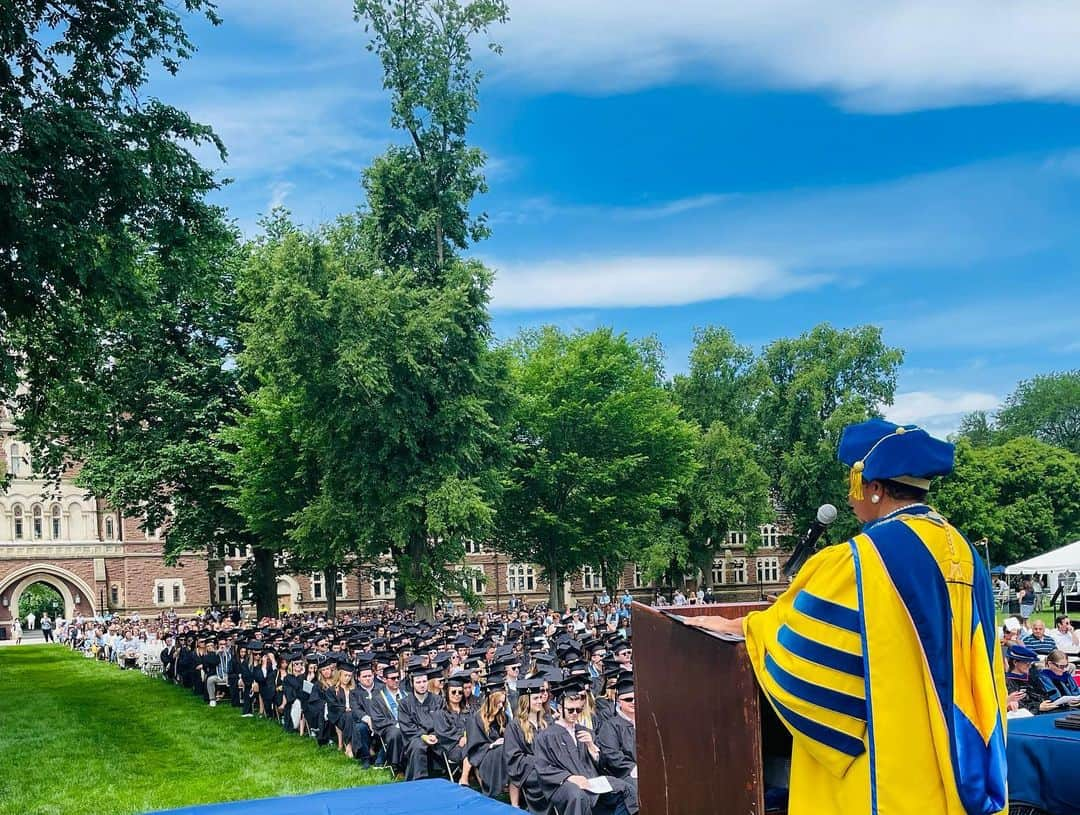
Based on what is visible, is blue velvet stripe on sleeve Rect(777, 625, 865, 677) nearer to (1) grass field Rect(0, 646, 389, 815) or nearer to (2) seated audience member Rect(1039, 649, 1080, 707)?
(1) grass field Rect(0, 646, 389, 815)

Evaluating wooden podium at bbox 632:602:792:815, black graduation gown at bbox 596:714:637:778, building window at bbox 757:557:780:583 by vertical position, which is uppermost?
wooden podium at bbox 632:602:792:815

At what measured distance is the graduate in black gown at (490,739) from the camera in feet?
29.9

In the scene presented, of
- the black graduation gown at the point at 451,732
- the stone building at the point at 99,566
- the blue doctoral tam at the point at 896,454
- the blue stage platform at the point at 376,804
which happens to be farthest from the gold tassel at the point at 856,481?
the stone building at the point at 99,566

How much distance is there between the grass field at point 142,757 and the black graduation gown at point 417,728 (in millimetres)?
531

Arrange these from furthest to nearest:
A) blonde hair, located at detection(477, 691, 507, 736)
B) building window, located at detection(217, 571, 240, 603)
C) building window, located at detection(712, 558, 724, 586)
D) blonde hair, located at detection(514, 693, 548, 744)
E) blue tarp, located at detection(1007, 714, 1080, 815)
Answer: building window, located at detection(712, 558, 724, 586)
building window, located at detection(217, 571, 240, 603)
blonde hair, located at detection(477, 691, 507, 736)
blonde hair, located at detection(514, 693, 548, 744)
blue tarp, located at detection(1007, 714, 1080, 815)

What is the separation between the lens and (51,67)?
1427 centimetres

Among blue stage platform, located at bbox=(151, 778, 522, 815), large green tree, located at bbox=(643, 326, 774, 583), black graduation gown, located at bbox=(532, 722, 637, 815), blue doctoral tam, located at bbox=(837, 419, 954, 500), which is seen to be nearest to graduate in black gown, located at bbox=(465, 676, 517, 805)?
black graduation gown, located at bbox=(532, 722, 637, 815)

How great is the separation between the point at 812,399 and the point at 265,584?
29612 mm

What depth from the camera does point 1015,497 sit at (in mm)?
58094

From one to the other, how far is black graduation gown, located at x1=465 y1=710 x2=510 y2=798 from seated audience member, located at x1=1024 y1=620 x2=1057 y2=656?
27.8 ft

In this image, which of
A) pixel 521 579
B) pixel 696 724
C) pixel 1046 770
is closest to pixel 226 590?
pixel 521 579

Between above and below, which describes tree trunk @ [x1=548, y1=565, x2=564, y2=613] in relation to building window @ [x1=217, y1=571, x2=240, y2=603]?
above

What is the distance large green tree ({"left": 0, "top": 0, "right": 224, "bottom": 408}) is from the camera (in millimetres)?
13117

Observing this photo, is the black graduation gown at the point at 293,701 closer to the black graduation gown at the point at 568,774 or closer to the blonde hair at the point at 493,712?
the blonde hair at the point at 493,712
